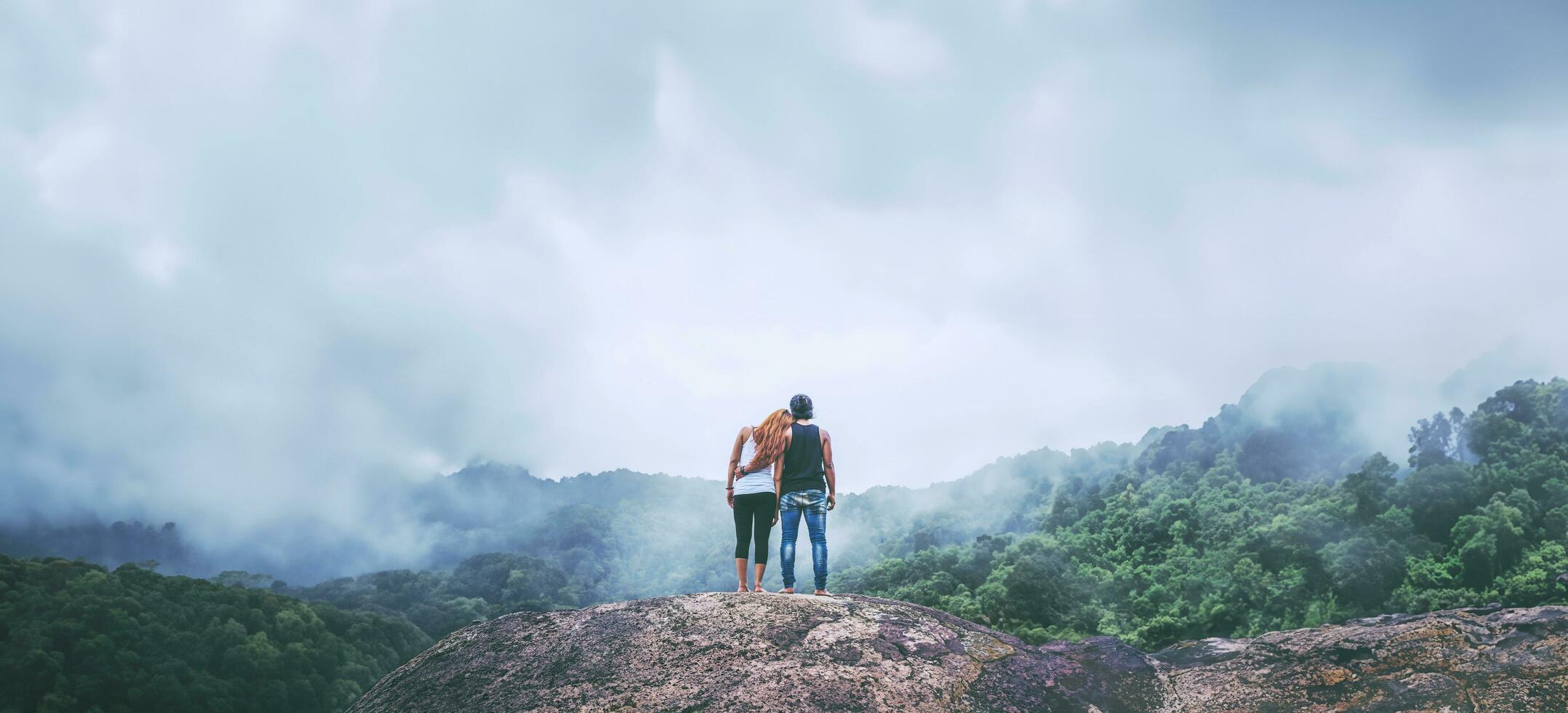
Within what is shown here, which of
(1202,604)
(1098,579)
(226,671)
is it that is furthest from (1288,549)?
(226,671)

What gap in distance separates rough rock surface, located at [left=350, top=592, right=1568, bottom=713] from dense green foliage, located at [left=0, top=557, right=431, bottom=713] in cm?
7483

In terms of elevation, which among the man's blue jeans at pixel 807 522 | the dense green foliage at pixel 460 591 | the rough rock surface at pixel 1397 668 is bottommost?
the rough rock surface at pixel 1397 668

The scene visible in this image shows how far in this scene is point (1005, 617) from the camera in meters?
62.9

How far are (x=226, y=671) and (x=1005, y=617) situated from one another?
2534 inches

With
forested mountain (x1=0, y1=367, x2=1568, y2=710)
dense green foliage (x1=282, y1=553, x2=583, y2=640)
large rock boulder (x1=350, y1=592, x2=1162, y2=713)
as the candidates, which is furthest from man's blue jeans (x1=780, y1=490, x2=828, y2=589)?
dense green foliage (x1=282, y1=553, x2=583, y2=640)

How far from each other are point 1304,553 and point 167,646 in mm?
97130

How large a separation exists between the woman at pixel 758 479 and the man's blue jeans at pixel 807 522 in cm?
15

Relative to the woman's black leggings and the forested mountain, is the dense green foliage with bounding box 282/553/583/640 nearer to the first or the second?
the forested mountain

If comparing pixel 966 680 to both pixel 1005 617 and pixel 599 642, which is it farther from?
pixel 1005 617

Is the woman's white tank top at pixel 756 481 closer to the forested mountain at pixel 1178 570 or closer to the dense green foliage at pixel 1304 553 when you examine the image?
the forested mountain at pixel 1178 570

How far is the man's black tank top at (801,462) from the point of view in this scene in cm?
912

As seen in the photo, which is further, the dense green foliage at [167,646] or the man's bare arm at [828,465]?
the dense green foliage at [167,646]

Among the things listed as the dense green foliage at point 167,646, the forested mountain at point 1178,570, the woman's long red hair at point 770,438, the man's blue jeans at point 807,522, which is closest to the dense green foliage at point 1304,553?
the forested mountain at point 1178,570

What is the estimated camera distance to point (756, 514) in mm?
9281
